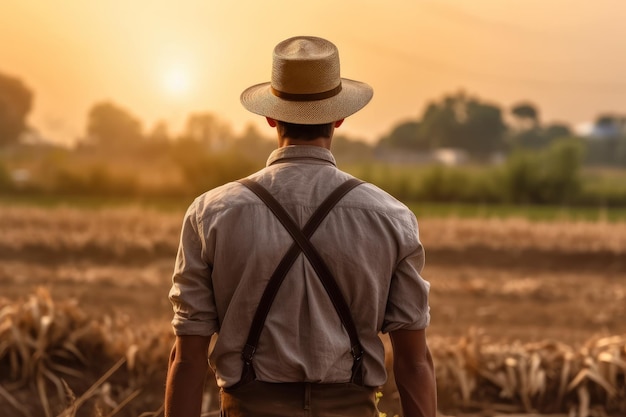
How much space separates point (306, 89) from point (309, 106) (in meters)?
0.07

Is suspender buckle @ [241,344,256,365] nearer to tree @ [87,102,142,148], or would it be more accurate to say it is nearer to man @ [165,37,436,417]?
man @ [165,37,436,417]

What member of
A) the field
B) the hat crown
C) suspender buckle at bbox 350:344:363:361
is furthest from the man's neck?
the field

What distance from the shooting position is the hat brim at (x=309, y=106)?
2.54 meters

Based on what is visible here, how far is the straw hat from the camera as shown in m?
2.55

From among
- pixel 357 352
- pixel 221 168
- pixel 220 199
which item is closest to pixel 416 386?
pixel 357 352

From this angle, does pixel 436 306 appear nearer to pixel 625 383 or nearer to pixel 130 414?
pixel 625 383

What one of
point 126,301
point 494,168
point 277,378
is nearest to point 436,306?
point 126,301

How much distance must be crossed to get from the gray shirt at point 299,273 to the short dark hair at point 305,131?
4 centimetres

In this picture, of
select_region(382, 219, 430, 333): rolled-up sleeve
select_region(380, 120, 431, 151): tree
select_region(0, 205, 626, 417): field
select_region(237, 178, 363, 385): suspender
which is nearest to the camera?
select_region(237, 178, 363, 385): suspender

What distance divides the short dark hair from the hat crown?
11cm

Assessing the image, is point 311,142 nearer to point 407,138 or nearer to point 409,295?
point 409,295

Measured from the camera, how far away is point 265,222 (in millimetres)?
2400

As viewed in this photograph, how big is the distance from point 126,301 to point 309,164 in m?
9.39

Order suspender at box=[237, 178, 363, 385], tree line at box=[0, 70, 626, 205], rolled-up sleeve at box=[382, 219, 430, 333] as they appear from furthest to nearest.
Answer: tree line at box=[0, 70, 626, 205], rolled-up sleeve at box=[382, 219, 430, 333], suspender at box=[237, 178, 363, 385]
